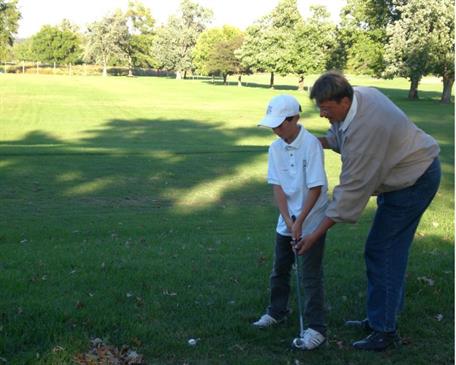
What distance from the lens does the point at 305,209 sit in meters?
4.54

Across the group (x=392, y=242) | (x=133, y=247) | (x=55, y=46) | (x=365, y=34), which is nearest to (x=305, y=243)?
(x=392, y=242)

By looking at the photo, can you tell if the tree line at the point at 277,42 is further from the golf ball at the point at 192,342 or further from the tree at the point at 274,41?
the golf ball at the point at 192,342

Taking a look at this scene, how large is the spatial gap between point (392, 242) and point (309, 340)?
0.95 meters

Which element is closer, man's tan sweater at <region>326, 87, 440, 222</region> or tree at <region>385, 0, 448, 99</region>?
man's tan sweater at <region>326, 87, 440, 222</region>

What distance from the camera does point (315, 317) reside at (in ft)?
15.5

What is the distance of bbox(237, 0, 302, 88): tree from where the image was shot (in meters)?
69.6

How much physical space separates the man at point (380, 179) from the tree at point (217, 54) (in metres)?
82.5

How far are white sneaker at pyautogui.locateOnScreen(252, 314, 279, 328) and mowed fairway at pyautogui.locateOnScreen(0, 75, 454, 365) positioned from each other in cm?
8

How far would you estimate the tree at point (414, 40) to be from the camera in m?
49.2

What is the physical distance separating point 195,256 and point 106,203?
4.93 meters

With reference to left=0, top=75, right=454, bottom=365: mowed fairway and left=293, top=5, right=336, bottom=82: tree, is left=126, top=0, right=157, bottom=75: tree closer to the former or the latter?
left=293, top=5, right=336, bottom=82: tree

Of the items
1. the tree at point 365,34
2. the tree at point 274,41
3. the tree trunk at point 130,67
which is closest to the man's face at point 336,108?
the tree at point 365,34

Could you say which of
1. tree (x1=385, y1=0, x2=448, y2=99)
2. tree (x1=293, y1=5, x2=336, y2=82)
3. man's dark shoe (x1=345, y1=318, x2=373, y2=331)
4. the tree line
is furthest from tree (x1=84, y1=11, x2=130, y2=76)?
man's dark shoe (x1=345, y1=318, x2=373, y2=331)

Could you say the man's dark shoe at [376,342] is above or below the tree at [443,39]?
below
